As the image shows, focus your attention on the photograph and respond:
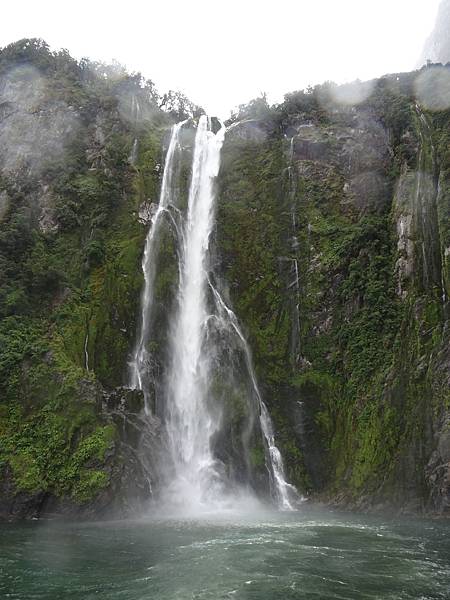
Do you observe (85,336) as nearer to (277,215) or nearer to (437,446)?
(277,215)

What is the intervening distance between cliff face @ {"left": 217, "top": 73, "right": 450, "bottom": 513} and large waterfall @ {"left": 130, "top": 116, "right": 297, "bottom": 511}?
98cm

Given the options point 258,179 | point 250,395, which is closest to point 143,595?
point 250,395

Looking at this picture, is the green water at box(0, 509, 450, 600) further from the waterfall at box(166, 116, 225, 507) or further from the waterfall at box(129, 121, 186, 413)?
the waterfall at box(129, 121, 186, 413)

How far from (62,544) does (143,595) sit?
16.3 ft

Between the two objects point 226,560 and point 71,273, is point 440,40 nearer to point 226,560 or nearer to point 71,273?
point 71,273

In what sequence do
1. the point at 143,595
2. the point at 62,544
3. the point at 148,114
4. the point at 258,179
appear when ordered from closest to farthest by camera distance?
the point at 143,595
the point at 62,544
the point at 258,179
the point at 148,114

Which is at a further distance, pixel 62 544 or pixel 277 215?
pixel 277 215

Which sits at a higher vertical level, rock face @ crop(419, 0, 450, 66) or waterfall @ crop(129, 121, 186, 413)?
rock face @ crop(419, 0, 450, 66)

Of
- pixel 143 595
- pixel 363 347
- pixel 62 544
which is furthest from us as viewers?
pixel 363 347

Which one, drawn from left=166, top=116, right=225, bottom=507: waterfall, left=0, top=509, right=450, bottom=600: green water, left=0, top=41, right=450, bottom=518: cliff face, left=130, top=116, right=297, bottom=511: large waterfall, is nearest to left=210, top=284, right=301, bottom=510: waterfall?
left=130, top=116, right=297, bottom=511: large waterfall

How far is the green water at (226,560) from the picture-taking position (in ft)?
29.1

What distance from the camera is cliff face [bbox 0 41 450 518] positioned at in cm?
1822

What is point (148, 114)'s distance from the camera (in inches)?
1489

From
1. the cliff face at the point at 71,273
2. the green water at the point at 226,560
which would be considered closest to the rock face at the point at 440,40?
the cliff face at the point at 71,273
